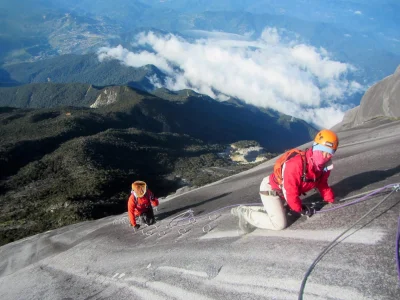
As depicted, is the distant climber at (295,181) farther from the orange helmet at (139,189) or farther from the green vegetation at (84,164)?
the green vegetation at (84,164)

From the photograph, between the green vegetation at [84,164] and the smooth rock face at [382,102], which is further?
the green vegetation at [84,164]

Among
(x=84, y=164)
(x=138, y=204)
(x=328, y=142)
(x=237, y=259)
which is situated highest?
(x=328, y=142)

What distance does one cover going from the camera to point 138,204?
1427 cm

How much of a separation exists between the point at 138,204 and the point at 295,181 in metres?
8.64

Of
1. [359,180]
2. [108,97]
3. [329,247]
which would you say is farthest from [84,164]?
[108,97]

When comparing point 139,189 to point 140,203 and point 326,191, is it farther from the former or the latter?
point 326,191

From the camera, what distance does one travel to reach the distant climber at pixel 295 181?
7.27 meters

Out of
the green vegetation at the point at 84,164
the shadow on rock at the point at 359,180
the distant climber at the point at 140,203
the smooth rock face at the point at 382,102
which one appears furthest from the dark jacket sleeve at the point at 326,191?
the green vegetation at the point at 84,164

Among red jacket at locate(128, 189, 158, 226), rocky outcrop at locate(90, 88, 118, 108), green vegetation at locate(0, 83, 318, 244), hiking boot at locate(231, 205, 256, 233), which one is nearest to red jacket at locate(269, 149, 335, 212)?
hiking boot at locate(231, 205, 256, 233)

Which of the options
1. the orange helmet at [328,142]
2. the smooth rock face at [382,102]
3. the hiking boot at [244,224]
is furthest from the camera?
the smooth rock face at [382,102]

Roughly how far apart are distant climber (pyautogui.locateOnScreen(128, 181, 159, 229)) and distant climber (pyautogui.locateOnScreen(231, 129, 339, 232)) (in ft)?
21.0

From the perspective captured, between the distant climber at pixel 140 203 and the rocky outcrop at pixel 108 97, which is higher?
the rocky outcrop at pixel 108 97

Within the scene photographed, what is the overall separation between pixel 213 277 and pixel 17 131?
4696 inches

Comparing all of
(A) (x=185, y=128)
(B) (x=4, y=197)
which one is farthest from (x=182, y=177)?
(A) (x=185, y=128)
